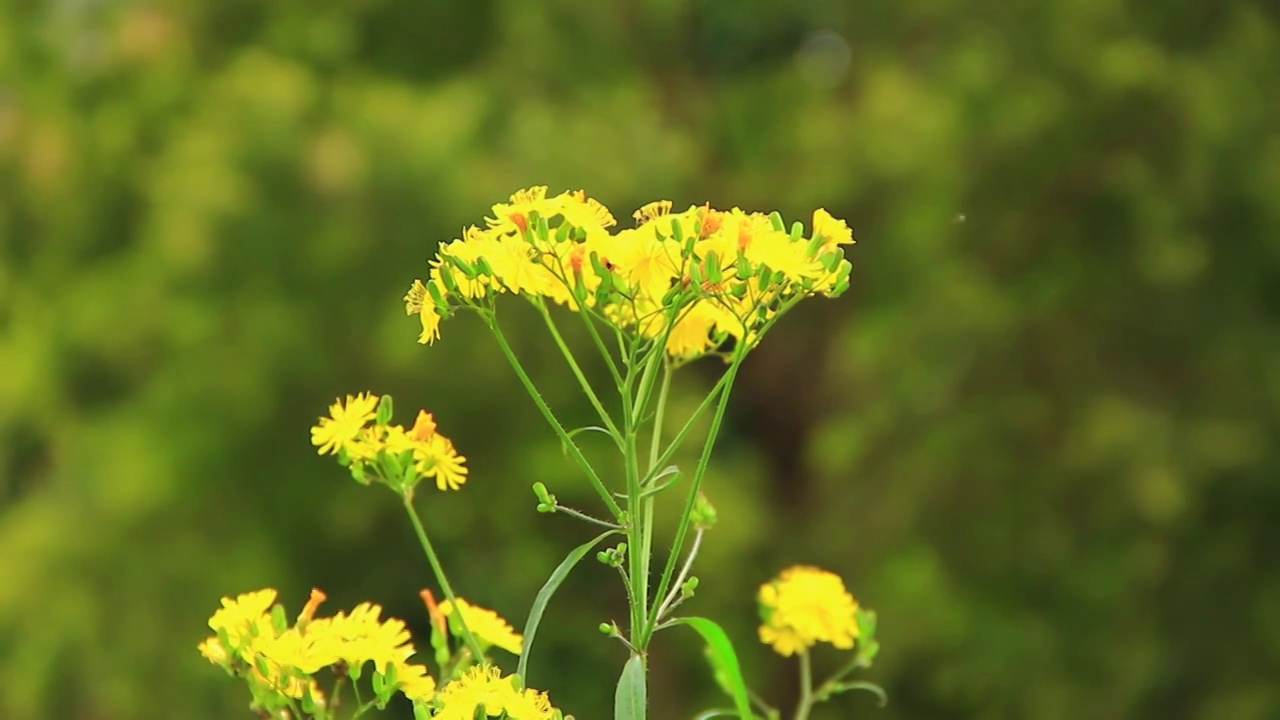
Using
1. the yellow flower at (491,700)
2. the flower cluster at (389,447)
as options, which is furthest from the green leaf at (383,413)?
the yellow flower at (491,700)

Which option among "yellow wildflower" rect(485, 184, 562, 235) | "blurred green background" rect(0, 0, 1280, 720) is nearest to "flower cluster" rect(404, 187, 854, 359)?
"yellow wildflower" rect(485, 184, 562, 235)

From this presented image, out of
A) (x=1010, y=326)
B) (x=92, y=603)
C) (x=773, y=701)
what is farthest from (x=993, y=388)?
(x=92, y=603)

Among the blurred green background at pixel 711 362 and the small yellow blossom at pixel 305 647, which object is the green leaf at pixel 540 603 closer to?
the small yellow blossom at pixel 305 647

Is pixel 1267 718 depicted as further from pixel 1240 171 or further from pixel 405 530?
pixel 405 530

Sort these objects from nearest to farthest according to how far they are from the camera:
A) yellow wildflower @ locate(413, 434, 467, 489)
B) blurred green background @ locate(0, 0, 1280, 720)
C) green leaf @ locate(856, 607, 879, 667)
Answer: yellow wildflower @ locate(413, 434, 467, 489) < green leaf @ locate(856, 607, 879, 667) < blurred green background @ locate(0, 0, 1280, 720)

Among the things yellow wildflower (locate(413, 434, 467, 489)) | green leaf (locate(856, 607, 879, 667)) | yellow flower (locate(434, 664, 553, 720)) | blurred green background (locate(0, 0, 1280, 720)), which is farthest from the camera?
blurred green background (locate(0, 0, 1280, 720))

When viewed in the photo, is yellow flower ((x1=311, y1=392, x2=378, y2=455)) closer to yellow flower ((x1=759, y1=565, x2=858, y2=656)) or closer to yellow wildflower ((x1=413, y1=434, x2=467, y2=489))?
yellow wildflower ((x1=413, y1=434, x2=467, y2=489))

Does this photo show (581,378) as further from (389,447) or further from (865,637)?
(865,637)
